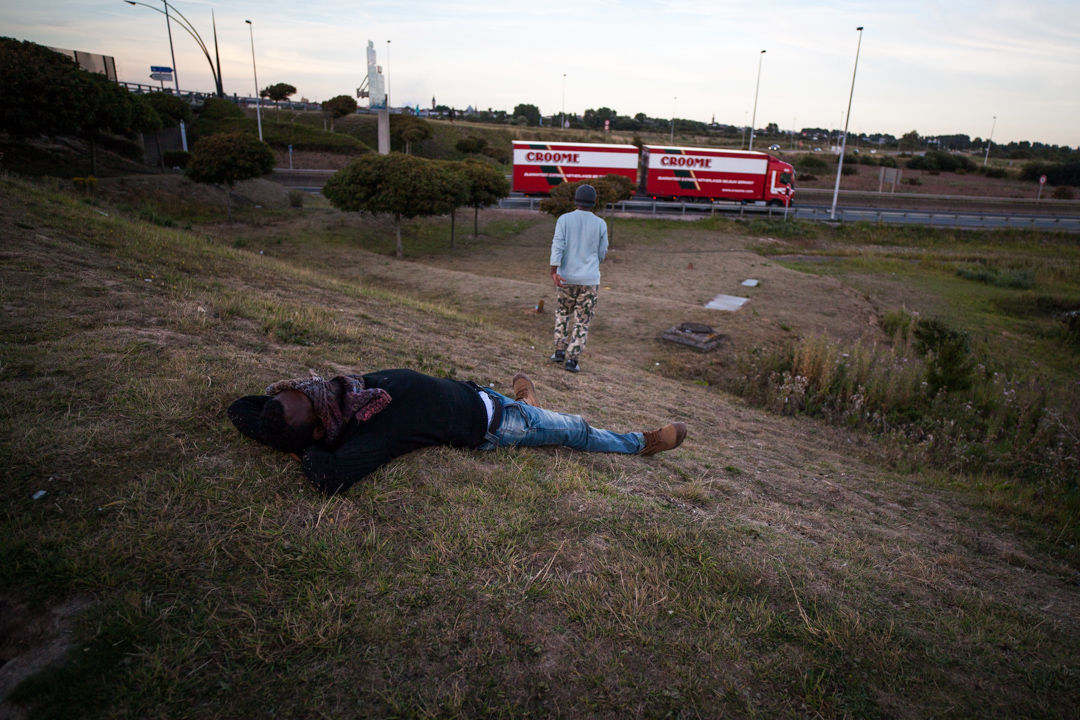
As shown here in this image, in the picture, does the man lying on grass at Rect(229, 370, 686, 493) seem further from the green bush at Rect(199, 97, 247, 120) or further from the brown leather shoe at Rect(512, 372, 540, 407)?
the green bush at Rect(199, 97, 247, 120)

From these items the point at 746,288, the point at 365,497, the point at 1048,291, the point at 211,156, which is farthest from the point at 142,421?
the point at 1048,291

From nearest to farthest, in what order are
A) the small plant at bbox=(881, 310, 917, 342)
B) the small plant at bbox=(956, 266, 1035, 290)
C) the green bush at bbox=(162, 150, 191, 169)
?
1. the small plant at bbox=(881, 310, 917, 342)
2. the small plant at bbox=(956, 266, 1035, 290)
3. the green bush at bbox=(162, 150, 191, 169)

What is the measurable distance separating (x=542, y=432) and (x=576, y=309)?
356cm

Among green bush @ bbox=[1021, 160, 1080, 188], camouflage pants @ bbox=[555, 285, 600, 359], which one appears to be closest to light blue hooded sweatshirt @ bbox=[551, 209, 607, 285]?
camouflage pants @ bbox=[555, 285, 600, 359]

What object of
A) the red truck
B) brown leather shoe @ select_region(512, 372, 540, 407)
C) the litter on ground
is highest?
the red truck

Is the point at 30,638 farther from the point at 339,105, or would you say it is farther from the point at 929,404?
the point at 339,105

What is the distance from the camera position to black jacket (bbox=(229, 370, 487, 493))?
309 centimetres

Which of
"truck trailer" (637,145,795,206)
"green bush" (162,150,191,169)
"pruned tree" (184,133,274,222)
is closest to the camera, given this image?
"pruned tree" (184,133,274,222)

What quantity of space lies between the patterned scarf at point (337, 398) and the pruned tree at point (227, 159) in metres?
21.1

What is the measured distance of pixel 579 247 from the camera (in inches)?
279

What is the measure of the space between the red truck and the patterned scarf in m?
32.4

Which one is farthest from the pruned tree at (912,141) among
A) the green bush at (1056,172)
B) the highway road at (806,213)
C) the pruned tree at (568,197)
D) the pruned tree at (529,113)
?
the pruned tree at (568,197)

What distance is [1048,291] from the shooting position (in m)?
19.7

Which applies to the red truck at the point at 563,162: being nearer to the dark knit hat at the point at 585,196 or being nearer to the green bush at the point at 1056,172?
the dark knit hat at the point at 585,196
